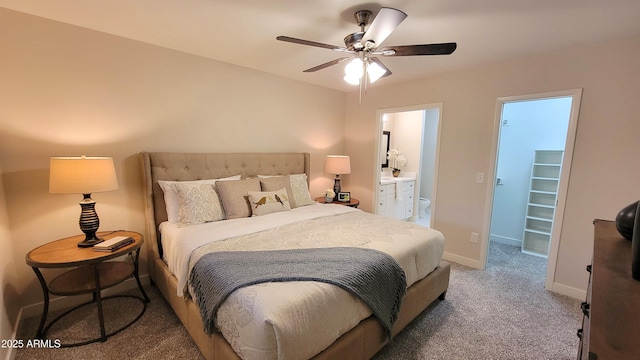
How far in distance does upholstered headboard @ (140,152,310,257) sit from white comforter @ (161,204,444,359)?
10.2 inches

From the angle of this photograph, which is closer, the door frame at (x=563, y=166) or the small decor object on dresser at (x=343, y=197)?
the door frame at (x=563, y=166)

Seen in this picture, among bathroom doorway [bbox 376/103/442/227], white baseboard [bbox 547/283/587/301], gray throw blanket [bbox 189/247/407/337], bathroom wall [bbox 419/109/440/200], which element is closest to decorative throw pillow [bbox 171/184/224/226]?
gray throw blanket [bbox 189/247/407/337]

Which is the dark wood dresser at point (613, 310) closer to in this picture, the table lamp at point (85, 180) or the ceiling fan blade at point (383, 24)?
the ceiling fan blade at point (383, 24)

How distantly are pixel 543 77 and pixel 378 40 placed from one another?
203cm

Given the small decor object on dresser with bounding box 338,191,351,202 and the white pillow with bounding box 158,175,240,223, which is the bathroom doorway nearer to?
the small decor object on dresser with bounding box 338,191,351,202

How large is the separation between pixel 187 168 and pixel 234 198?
64 cm

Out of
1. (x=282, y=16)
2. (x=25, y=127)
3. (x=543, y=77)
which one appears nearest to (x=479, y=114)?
(x=543, y=77)

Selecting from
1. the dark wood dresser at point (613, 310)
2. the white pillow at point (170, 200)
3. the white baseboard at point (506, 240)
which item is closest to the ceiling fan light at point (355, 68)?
the dark wood dresser at point (613, 310)

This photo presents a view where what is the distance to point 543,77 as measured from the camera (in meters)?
2.57

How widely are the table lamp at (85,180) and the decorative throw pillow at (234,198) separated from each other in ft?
2.82

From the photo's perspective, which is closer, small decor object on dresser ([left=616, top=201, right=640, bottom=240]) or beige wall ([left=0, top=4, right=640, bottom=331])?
small decor object on dresser ([left=616, top=201, right=640, bottom=240])

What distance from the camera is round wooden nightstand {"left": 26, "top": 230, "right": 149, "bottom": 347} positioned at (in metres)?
1.75

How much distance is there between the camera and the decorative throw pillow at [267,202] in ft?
8.66

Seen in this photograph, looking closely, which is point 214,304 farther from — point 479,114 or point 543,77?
point 543,77
